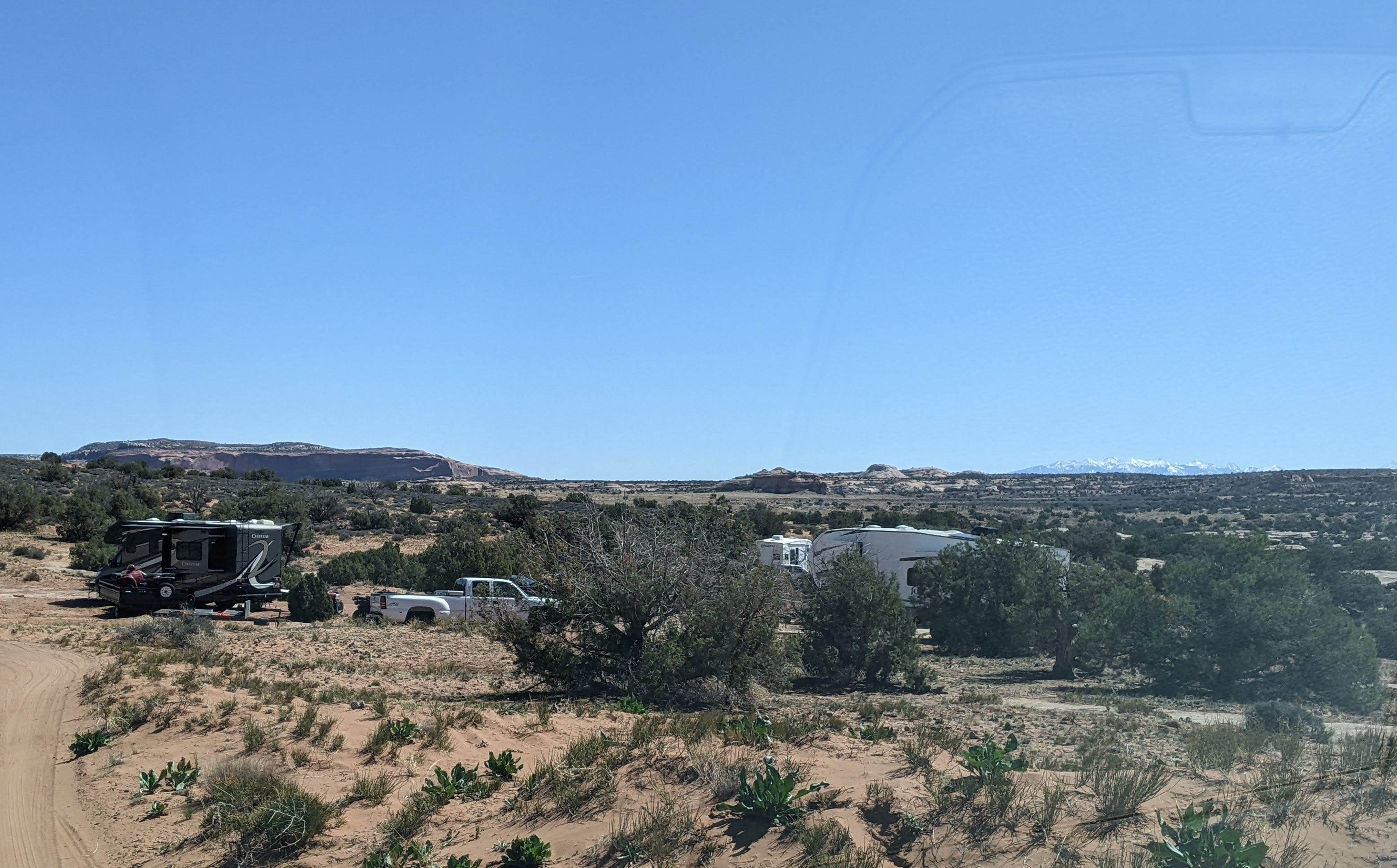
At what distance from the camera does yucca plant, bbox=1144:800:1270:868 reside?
5.92 metres

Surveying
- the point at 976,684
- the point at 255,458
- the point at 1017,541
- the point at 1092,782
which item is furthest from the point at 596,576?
the point at 255,458

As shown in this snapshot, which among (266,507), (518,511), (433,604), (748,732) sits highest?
(266,507)

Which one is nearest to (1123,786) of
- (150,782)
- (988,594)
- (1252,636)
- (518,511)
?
(150,782)

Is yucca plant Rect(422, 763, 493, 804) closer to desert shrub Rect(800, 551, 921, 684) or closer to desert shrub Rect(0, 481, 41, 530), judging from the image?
desert shrub Rect(800, 551, 921, 684)

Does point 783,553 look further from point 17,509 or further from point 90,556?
point 17,509

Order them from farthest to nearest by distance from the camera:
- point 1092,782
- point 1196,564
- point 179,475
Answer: point 179,475, point 1196,564, point 1092,782

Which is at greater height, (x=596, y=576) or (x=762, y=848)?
(x=596, y=576)

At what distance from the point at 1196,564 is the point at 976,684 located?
4688 mm

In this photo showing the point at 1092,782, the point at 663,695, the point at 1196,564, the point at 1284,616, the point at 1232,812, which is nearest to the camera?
the point at 1232,812

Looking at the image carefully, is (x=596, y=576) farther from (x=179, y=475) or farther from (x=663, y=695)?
(x=179, y=475)

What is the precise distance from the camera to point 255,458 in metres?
134

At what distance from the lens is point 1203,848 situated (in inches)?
240

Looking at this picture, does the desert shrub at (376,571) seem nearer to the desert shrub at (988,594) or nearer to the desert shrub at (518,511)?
→ the desert shrub at (518,511)

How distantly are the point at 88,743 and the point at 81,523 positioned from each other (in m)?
30.7
